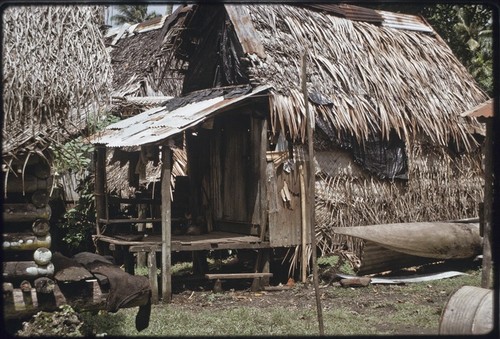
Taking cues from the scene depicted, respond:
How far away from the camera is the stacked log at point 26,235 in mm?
6449

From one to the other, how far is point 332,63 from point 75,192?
6335 millimetres

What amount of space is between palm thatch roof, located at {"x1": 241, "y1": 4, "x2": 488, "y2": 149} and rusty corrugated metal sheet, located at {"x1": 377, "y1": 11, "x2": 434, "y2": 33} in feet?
0.14

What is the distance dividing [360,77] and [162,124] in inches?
166

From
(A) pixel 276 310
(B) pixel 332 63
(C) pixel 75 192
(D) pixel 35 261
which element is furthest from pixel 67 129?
(C) pixel 75 192

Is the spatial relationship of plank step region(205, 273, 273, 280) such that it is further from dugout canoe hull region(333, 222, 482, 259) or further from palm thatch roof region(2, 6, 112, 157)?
palm thatch roof region(2, 6, 112, 157)

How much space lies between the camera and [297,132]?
36.6ft

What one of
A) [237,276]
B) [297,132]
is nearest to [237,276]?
[237,276]

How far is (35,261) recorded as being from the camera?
665 cm

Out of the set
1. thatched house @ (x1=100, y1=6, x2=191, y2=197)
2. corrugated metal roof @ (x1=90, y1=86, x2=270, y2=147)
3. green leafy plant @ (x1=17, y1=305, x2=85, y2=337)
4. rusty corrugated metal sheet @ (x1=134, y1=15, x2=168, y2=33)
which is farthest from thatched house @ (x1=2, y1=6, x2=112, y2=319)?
rusty corrugated metal sheet @ (x1=134, y1=15, x2=168, y2=33)

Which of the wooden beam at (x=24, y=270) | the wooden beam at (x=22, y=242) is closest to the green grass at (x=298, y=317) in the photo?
the wooden beam at (x=24, y=270)

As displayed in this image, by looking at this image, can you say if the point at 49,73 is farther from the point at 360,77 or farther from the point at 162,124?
the point at 360,77

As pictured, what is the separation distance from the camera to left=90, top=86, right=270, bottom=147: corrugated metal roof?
9812 mm

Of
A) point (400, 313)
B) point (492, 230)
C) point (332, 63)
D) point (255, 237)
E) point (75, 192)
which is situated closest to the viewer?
point (492, 230)

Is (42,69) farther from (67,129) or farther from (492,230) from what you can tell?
(492,230)
